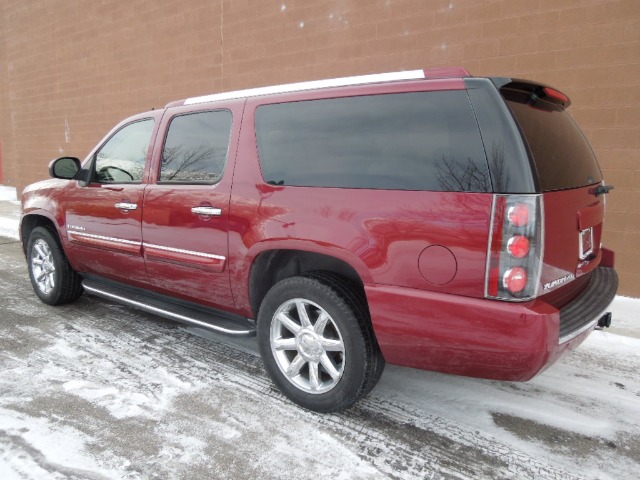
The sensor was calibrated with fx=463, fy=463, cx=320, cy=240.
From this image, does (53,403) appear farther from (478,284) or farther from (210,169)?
(478,284)

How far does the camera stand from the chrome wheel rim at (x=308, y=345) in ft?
8.56

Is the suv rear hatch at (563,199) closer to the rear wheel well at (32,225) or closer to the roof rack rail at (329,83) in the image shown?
the roof rack rail at (329,83)

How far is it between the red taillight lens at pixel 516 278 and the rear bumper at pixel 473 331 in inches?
3.3

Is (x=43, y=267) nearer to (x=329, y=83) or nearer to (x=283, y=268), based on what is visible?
(x=283, y=268)

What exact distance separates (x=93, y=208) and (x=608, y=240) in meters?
5.08

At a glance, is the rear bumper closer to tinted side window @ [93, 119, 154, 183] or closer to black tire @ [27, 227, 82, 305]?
tinted side window @ [93, 119, 154, 183]

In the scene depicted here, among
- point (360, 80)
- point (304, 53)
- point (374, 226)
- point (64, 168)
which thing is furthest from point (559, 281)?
point (304, 53)

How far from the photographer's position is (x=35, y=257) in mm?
4602

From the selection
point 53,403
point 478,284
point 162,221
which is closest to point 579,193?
point 478,284

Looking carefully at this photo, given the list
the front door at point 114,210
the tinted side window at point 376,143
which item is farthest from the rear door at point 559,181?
the front door at point 114,210

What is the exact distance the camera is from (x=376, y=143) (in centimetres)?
240

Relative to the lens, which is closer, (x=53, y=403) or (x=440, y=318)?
(x=440, y=318)

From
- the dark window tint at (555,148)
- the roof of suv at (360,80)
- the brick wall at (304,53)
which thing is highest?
the brick wall at (304,53)

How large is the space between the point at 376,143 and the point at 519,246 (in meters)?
0.87
